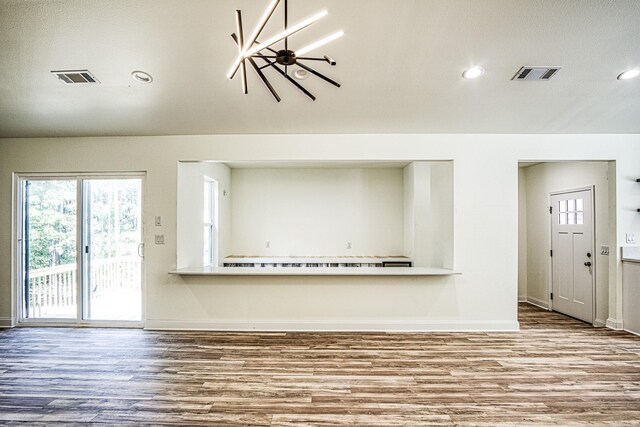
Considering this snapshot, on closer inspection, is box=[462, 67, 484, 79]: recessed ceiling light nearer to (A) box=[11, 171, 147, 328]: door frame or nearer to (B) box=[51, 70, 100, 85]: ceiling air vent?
(B) box=[51, 70, 100, 85]: ceiling air vent

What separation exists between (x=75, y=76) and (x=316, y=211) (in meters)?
4.10

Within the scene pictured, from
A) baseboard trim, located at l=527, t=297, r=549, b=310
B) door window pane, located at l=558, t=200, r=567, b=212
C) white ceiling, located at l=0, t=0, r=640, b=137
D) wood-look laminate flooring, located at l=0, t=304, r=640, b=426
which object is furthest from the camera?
baseboard trim, located at l=527, t=297, r=549, b=310

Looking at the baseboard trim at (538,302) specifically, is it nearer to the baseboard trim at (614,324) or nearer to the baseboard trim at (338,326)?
the baseboard trim at (614,324)

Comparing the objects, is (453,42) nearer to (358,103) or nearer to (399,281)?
(358,103)

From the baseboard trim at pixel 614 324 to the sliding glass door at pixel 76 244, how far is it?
20.5 feet

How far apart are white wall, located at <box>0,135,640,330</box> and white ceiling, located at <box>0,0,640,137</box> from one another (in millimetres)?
195

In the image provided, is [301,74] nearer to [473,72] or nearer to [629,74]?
[473,72]

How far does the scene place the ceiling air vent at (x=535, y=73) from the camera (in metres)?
3.10

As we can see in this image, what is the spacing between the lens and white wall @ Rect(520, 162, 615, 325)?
14.8 ft

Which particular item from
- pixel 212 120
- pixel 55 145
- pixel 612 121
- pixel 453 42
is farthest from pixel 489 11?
pixel 55 145

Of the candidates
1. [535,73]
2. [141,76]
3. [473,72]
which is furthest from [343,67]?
[141,76]

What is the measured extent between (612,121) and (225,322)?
17.5 ft

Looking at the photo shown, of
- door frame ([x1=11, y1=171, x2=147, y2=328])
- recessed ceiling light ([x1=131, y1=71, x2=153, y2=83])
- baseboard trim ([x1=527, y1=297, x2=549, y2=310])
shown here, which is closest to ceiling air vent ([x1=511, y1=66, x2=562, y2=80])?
recessed ceiling light ([x1=131, y1=71, x2=153, y2=83])

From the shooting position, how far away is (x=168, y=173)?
4328mm
